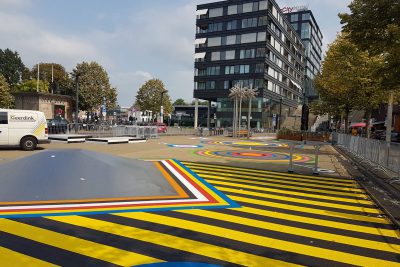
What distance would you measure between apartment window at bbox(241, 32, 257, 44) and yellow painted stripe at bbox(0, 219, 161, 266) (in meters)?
65.6

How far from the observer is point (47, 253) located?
480cm

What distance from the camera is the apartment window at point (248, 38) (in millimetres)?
66750

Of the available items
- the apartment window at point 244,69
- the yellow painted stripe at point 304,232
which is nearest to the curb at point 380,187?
the yellow painted stripe at point 304,232

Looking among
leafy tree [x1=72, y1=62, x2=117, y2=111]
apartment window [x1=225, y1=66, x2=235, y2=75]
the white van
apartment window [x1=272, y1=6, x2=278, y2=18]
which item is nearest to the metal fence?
the white van

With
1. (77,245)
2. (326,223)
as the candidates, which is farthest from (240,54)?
(77,245)

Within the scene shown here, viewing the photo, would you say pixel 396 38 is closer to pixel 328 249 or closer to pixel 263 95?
pixel 328 249

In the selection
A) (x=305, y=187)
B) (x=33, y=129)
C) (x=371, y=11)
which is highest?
(x=371, y=11)

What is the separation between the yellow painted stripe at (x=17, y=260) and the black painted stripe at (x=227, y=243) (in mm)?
1915

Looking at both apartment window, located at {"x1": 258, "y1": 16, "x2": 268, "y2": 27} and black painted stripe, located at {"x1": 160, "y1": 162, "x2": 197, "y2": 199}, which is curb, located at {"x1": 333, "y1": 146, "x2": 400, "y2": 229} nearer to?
black painted stripe, located at {"x1": 160, "y1": 162, "x2": 197, "y2": 199}

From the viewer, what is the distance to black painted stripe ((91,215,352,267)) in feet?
16.1

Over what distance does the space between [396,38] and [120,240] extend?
8.62 m

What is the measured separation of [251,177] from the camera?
39.7 feet

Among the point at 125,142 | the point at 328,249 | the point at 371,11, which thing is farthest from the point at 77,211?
the point at 125,142

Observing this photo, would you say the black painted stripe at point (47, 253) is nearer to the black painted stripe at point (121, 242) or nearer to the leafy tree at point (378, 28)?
the black painted stripe at point (121, 242)
